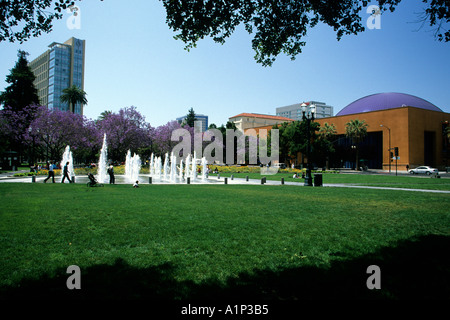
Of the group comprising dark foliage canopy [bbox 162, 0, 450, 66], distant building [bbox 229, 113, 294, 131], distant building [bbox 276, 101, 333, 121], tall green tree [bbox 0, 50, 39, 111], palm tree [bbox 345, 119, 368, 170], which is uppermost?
distant building [bbox 276, 101, 333, 121]

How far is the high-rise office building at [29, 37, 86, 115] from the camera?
362 ft

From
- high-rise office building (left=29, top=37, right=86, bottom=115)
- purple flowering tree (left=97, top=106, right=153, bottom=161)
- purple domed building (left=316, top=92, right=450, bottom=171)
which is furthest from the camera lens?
high-rise office building (left=29, top=37, right=86, bottom=115)

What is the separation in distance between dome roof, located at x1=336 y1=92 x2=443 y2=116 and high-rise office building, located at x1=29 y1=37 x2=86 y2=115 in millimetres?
104409

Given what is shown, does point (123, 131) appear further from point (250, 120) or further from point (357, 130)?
point (250, 120)

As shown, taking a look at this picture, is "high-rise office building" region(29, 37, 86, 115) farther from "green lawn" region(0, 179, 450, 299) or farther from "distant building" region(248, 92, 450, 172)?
"green lawn" region(0, 179, 450, 299)

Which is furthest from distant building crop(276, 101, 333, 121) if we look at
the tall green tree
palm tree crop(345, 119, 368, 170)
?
the tall green tree

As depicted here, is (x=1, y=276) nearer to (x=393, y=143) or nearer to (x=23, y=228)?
(x=23, y=228)

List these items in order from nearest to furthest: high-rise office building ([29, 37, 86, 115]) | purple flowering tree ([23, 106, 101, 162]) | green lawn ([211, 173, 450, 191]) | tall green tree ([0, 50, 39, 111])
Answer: green lawn ([211, 173, 450, 191])
purple flowering tree ([23, 106, 101, 162])
tall green tree ([0, 50, 39, 111])
high-rise office building ([29, 37, 86, 115])

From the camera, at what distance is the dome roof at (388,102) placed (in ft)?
255

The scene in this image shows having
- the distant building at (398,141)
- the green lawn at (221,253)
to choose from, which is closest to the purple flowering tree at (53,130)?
the green lawn at (221,253)

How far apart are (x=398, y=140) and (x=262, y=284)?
65464 mm

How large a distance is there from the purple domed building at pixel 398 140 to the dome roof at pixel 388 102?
1294cm

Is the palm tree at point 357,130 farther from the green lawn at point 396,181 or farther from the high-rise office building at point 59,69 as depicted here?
the high-rise office building at point 59,69

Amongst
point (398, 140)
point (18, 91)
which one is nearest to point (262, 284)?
point (398, 140)
